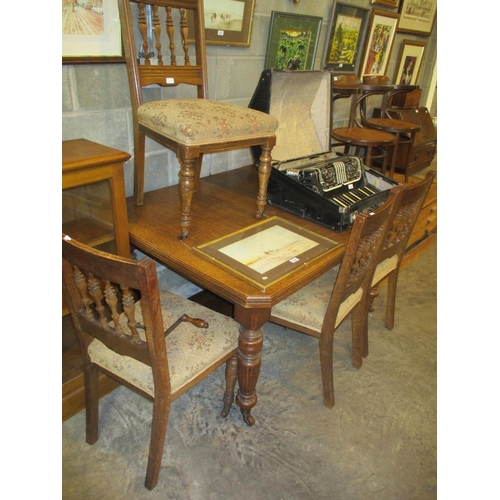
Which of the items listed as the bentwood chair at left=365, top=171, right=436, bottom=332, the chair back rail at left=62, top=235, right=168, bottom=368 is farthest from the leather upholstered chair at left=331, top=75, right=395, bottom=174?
the chair back rail at left=62, top=235, right=168, bottom=368

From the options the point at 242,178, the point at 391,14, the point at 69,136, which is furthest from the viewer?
the point at 391,14

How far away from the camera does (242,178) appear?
224cm

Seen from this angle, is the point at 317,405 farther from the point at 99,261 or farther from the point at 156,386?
the point at 99,261

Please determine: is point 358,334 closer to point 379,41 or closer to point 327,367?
point 327,367

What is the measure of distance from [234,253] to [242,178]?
891mm

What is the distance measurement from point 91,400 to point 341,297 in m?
0.96

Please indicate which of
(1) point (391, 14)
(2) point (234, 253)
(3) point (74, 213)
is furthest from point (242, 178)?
(1) point (391, 14)

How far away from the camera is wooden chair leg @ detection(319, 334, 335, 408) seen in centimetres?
162

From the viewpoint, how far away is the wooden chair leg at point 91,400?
4.52ft

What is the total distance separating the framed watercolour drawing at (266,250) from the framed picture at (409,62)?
2515mm

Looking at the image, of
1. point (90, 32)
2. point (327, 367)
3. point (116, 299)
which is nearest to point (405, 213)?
point (327, 367)

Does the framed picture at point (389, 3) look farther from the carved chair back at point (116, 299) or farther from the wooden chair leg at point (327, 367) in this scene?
the carved chair back at point (116, 299)

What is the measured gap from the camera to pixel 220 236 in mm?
1584

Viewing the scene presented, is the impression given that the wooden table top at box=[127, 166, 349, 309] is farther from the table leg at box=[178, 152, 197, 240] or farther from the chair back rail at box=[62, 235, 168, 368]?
the chair back rail at box=[62, 235, 168, 368]
